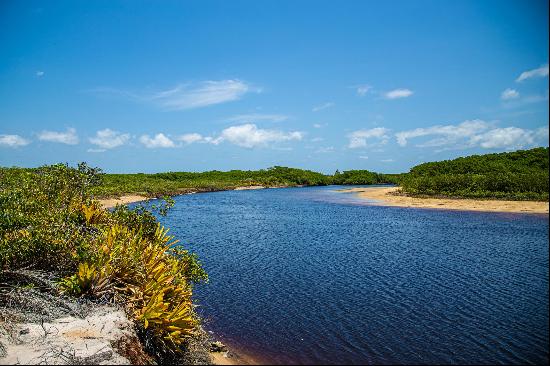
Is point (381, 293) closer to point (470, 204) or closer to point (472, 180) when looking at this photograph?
point (470, 204)

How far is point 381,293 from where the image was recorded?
16062 mm

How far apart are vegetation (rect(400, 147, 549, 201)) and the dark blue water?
4.31 metres

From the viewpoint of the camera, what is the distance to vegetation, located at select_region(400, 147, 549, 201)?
28.8 metres

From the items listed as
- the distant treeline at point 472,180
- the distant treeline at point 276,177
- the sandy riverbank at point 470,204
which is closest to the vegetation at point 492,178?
the distant treeline at point 472,180

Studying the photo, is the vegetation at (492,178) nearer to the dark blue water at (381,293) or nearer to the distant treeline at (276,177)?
the dark blue water at (381,293)

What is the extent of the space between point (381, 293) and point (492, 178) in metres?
28.7

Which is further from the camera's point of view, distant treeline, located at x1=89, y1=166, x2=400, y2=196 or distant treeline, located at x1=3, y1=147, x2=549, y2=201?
distant treeline, located at x1=89, y1=166, x2=400, y2=196

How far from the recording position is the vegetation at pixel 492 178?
94.4 feet

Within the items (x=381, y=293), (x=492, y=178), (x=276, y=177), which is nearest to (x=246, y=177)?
(x=276, y=177)

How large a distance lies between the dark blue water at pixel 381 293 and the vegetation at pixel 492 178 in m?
4.31

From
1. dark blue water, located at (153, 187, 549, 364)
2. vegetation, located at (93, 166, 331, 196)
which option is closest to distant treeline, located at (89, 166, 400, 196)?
vegetation, located at (93, 166, 331, 196)

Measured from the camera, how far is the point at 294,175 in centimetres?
11862

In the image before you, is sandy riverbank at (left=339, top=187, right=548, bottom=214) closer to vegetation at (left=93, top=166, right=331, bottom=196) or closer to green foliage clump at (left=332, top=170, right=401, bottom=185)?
Answer: vegetation at (left=93, top=166, right=331, bottom=196)

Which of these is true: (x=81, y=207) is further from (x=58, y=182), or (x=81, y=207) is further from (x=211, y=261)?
(x=211, y=261)
